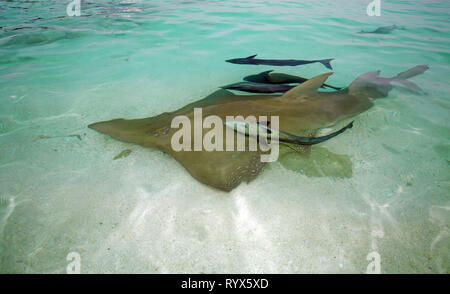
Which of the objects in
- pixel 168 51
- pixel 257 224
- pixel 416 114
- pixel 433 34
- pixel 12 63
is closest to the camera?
pixel 257 224

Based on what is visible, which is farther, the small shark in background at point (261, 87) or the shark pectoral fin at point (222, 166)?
the small shark in background at point (261, 87)

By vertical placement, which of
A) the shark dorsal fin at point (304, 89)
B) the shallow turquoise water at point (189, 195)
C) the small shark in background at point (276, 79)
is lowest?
the shallow turquoise water at point (189, 195)

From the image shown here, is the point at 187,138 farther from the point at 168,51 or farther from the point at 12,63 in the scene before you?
the point at 12,63

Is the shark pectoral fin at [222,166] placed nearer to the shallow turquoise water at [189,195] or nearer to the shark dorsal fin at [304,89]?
the shallow turquoise water at [189,195]

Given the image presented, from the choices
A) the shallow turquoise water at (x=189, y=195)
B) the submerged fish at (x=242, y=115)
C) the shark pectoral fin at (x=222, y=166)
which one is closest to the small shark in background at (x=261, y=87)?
the submerged fish at (x=242, y=115)

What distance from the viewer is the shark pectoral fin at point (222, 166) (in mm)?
1834

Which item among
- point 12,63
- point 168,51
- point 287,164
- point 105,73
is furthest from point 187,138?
point 12,63

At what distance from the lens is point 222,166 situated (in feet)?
6.30

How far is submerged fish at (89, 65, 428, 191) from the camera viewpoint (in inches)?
75.6

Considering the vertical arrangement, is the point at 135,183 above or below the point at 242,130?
below

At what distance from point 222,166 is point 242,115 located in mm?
761

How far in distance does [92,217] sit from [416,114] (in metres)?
4.04

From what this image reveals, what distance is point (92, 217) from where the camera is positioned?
174 cm

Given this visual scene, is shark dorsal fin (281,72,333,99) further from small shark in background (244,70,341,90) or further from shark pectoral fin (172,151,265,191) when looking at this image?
shark pectoral fin (172,151,265,191)
